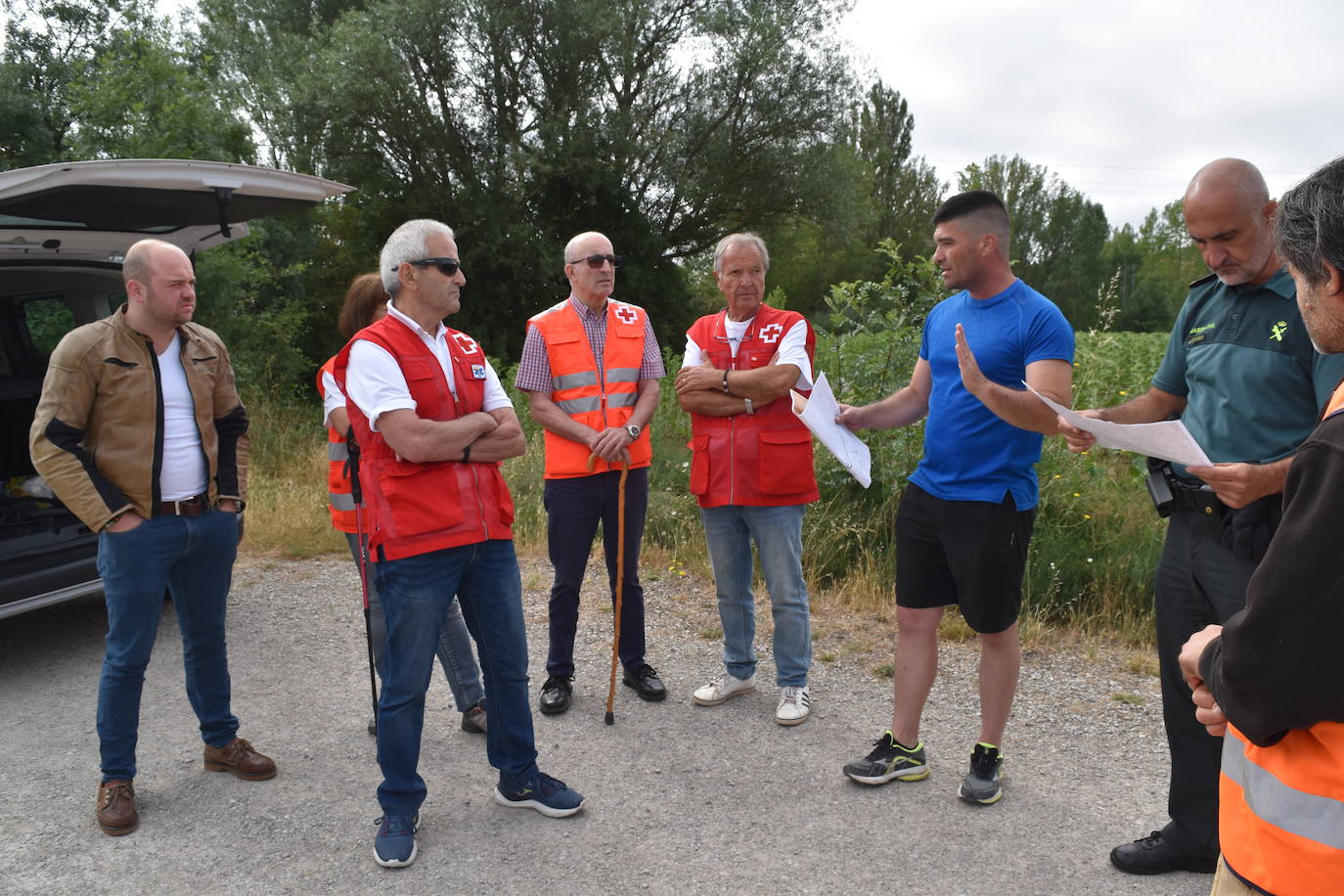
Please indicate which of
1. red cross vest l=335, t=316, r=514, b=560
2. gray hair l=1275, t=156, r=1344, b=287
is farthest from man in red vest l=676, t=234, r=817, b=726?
gray hair l=1275, t=156, r=1344, b=287

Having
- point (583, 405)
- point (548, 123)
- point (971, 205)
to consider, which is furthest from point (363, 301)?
point (548, 123)

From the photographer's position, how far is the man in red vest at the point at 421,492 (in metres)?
3.09

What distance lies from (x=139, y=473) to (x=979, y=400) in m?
3.00

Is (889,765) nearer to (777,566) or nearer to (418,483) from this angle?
(777,566)

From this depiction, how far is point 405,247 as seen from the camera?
3.20m

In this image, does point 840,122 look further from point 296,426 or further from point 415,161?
point 296,426

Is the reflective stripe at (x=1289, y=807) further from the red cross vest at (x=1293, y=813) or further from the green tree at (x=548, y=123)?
the green tree at (x=548, y=123)

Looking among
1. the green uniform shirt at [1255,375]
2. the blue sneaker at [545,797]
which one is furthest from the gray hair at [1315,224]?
the blue sneaker at [545,797]

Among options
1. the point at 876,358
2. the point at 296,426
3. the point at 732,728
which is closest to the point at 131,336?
the point at 732,728

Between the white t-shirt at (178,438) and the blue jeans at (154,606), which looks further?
the white t-shirt at (178,438)

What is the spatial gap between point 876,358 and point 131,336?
4.35 metres

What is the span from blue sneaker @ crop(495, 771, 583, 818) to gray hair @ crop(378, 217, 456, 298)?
71.1 inches

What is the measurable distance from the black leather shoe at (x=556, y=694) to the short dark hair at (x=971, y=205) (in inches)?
103

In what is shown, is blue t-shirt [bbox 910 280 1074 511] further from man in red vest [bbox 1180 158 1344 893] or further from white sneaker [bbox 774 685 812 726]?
man in red vest [bbox 1180 158 1344 893]
